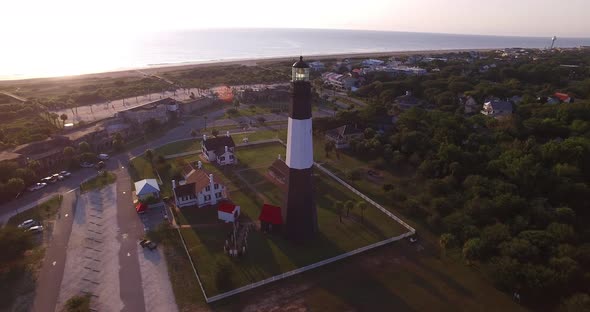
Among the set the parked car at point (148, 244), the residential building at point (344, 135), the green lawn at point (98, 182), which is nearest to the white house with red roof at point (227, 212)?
the parked car at point (148, 244)

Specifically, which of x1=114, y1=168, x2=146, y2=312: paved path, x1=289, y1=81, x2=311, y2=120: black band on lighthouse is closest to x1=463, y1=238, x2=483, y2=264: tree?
x1=289, y1=81, x2=311, y2=120: black band on lighthouse

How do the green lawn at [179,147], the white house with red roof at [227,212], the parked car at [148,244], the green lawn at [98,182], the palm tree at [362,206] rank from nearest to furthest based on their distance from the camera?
the parked car at [148,244] < the white house with red roof at [227,212] < the palm tree at [362,206] < the green lawn at [98,182] < the green lawn at [179,147]

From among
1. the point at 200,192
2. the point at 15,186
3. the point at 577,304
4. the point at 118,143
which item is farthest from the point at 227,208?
the point at 118,143

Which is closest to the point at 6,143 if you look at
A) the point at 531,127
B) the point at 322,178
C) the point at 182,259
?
the point at 182,259

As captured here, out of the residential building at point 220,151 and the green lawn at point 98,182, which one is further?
the residential building at point 220,151

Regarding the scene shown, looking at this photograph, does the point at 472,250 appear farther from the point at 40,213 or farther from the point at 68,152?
the point at 68,152

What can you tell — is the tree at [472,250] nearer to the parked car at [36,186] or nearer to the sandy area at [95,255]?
the sandy area at [95,255]

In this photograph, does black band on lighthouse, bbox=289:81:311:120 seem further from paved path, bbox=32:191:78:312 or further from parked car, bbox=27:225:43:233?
parked car, bbox=27:225:43:233
